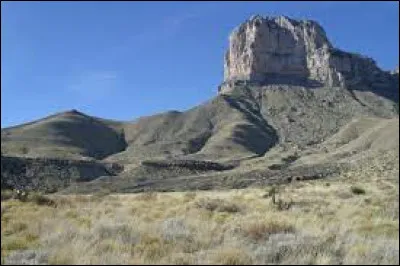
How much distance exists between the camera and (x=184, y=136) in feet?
534

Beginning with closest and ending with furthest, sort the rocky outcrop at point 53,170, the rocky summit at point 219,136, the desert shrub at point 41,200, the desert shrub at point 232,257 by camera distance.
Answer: the desert shrub at point 232,257 < the desert shrub at point 41,200 < the rocky outcrop at point 53,170 < the rocky summit at point 219,136

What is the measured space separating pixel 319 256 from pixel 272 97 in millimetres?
181585

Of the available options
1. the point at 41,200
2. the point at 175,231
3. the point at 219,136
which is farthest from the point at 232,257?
the point at 219,136

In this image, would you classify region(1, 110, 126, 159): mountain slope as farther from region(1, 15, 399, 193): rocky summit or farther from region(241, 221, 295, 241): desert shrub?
region(241, 221, 295, 241): desert shrub

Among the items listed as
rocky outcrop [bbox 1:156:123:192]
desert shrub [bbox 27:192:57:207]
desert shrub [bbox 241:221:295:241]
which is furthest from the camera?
rocky outcrop [bbox 1:156:123:192]

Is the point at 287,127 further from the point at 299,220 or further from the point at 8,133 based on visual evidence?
the point at 299,220

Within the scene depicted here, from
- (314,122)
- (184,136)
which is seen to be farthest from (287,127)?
(184,136)

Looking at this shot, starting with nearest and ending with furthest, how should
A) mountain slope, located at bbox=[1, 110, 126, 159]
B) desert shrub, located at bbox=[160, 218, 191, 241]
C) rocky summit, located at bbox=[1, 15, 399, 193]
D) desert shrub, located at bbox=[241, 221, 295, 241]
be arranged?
desert shrub, located at bbox=[160, 218, 191, 241] < desert shrub, located at bbox=[241, 221, 295, 241] < rocky summit, located at bbox=[1, 15, 399, 193] < mountain slope, located at bbox=[1, 110, 126, 159]

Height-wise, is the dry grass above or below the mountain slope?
below

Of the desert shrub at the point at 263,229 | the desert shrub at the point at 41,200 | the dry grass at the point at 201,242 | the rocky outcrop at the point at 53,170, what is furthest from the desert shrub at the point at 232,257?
the rocky outcrop at the point at 53,170

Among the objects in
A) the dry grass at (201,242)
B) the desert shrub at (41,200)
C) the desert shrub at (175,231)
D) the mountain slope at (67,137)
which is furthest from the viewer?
the mountain slope at (67,137)

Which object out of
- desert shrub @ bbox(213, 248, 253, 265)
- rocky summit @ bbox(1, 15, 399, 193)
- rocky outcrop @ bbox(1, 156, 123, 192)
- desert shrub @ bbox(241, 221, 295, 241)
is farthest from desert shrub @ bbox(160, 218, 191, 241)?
rocky summit @ bbox(1, 15, 399, 193)

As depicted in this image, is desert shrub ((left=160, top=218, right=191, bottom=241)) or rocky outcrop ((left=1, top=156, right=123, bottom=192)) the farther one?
rocky outcrop ((left=1, top=156, right=123, bottom=192))

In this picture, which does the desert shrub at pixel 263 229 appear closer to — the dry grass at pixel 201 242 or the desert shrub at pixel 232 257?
the dry grass at pixel 201 242
